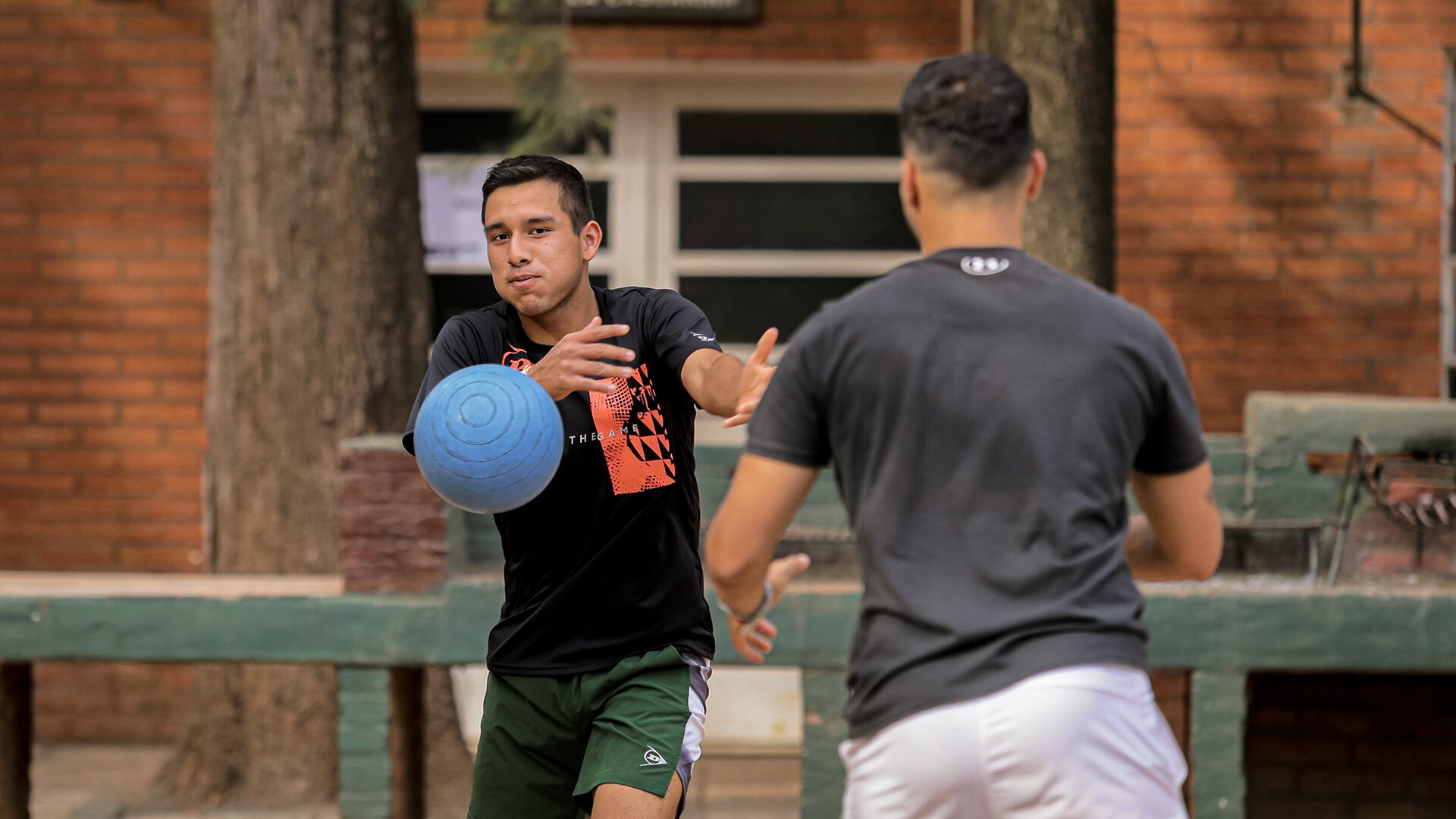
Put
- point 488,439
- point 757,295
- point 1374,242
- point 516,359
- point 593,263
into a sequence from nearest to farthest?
point 488,439
point 516,359
point 1374,242
point 593,263
point 757,295

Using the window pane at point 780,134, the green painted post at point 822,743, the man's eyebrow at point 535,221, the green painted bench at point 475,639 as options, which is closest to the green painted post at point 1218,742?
the green painted bench at point 475,639

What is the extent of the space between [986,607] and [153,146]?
6852 millimetres

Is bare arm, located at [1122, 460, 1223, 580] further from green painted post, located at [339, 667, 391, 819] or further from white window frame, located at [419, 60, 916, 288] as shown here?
white window frame, located at [419, 60, 916, 288]

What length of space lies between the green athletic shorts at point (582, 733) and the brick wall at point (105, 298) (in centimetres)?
499

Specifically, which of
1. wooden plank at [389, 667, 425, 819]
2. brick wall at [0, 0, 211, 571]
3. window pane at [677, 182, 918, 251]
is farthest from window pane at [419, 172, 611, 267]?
wooden plank at [389, 667, 425, 819]

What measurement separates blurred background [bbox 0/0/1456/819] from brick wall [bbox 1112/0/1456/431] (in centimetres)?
2

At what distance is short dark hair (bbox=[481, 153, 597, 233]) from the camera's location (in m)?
3.64

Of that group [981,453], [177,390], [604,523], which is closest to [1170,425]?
[981,453]

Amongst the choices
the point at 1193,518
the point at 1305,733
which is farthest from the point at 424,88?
the point at 1193,518

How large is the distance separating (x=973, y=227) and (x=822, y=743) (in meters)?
3.25

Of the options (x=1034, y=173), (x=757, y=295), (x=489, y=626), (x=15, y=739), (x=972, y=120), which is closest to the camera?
(x=972, y=120)

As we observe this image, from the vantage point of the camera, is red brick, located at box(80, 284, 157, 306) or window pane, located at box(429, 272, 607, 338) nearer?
red brick, located at box(80, 284, 157, 306)

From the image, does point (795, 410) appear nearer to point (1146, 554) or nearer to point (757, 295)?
point (1146, 554)

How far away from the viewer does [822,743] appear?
5434 millimetres
